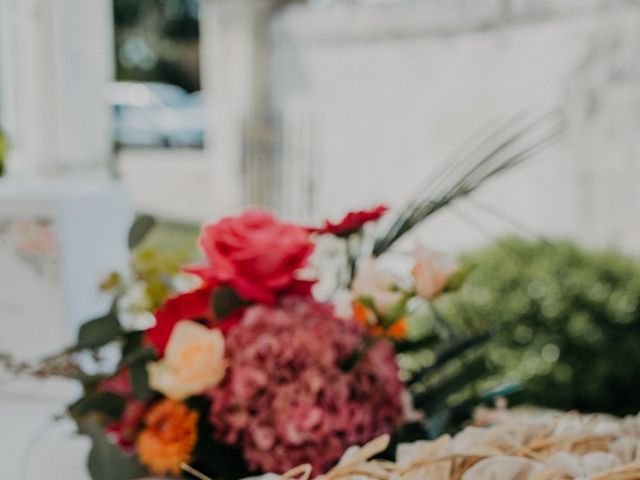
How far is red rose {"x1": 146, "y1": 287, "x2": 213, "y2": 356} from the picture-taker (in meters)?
0.82

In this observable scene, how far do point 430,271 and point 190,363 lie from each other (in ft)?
0.84

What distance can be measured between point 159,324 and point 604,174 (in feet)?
10.5

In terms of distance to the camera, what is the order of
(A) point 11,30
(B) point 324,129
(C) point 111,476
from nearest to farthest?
(C) point 111,476 < (A) point 11,30 < (B) point 324,129

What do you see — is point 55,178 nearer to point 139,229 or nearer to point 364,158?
point 139,229

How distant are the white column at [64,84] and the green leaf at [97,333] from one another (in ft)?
3.50

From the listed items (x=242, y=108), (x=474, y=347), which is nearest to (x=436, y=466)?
(x=474, y=347)

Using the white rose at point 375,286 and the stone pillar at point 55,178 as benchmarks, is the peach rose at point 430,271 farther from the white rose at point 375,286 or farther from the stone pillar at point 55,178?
the stone pillar at point 55,178

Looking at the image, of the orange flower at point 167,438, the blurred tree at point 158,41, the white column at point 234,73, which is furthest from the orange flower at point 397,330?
the blurred tree at point 158,41

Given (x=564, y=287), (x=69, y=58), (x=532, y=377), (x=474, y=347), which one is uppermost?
(x=69, y=58)

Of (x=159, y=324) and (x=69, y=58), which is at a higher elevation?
(x=69, y=58)

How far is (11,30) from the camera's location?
1.99 meters

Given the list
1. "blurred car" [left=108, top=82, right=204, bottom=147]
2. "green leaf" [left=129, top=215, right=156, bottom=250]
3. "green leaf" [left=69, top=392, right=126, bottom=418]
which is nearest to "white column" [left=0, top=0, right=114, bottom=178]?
"green leaf" [left=129, top=215, right=156, bottom=250]

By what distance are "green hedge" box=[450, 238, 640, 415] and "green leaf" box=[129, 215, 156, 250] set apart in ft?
6.24

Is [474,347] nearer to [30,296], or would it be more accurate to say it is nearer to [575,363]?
[30,296]
